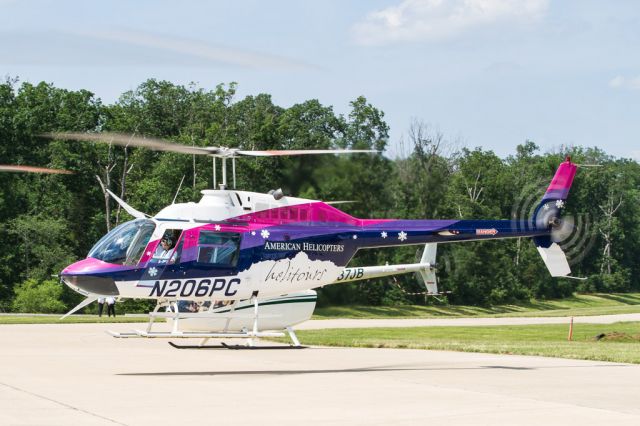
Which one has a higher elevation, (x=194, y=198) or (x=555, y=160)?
(x=555, y=160)

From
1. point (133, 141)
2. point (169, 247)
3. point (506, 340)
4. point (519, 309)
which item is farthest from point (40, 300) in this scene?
point (133, 141)

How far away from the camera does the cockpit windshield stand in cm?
1983

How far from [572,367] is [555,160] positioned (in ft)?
256

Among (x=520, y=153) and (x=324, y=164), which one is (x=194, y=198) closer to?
(x=324, y=164)

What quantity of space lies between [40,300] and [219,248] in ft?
129

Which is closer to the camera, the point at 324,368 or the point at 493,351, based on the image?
the point at 324,368

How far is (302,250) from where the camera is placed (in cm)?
2158

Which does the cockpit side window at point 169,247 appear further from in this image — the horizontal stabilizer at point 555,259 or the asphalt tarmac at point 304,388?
the horizontal stabilizer at point 555,259

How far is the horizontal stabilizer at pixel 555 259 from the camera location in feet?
77.0

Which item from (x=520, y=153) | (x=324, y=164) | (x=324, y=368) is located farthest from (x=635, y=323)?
(x=520, y=153)

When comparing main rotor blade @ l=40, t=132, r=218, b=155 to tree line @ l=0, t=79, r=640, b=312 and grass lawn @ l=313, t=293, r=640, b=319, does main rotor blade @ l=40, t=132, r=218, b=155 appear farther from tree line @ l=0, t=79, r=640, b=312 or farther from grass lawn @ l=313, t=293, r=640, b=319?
tree line @ l=0, t=79, r=640, b=312

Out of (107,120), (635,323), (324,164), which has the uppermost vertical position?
(107,120)

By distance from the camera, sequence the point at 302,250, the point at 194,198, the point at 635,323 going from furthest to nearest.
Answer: the point at 194,198, the point at 635,323, the point at 302,250

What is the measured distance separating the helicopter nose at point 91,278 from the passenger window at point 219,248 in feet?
6.53
